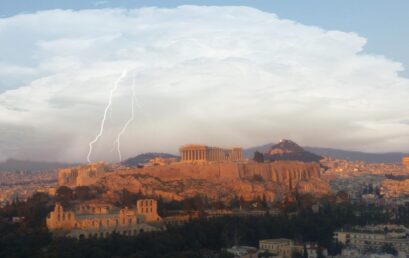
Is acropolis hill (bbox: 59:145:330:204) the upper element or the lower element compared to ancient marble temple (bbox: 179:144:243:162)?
lower

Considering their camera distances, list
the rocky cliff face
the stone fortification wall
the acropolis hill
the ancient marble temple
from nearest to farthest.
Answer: the rocky cliff face, the acropolis hill, the stone fortification wall, the ancient marble temple

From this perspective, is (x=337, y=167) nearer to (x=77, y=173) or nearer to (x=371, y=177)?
(x=371, y=177)

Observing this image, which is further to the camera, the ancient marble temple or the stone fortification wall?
the ancient marble temple

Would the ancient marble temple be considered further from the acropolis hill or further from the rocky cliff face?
the rocky cliff face

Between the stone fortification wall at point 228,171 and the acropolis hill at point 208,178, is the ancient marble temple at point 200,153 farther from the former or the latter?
the stone fortification wall at point 228,171

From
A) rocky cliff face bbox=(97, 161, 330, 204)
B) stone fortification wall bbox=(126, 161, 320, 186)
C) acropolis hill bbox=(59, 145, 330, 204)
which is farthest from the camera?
stone fortification wall bbox=(126, 161, 320, 186)

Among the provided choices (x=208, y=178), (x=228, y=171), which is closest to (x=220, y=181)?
(x=208, y=178)

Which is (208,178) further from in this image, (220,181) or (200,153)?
(200,153)

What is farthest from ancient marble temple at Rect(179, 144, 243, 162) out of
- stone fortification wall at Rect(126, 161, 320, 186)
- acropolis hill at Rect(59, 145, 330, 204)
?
stone fortification wall at Rect(126, 161, 320, 186)

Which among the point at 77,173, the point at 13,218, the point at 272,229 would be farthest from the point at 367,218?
the point at 77,173
